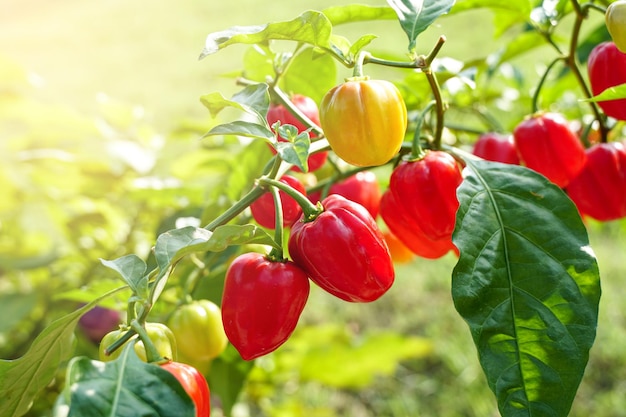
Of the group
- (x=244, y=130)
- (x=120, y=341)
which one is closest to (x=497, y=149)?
(x=244, y=130)

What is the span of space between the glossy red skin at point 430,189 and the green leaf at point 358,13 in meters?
0.15

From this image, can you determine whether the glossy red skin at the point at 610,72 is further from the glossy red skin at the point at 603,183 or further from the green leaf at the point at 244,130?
the green leaf at the point at 244,130

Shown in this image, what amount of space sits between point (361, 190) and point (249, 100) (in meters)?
0.26

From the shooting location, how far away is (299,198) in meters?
0.72

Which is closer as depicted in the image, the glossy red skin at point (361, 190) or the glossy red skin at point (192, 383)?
the glossy red skin at point (192, 383)

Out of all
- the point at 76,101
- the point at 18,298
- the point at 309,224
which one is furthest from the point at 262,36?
the point at 76,101

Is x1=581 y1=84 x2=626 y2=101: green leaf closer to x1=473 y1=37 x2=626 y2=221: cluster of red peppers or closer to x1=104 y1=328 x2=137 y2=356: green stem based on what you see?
x1=473 y1=37 x2=626 y2=221: cluster of red peppers

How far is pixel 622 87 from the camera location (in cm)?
70

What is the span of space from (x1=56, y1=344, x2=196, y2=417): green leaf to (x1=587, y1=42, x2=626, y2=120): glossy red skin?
0.50 m

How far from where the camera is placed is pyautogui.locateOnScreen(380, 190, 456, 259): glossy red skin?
84 centimetres

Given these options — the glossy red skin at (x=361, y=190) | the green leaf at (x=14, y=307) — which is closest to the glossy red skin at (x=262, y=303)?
the glossy red skin at (x=361, y=190)

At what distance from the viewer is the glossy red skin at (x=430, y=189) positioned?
780 mm

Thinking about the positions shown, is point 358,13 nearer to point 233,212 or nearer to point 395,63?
point 395,63

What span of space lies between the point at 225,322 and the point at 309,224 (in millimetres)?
114
